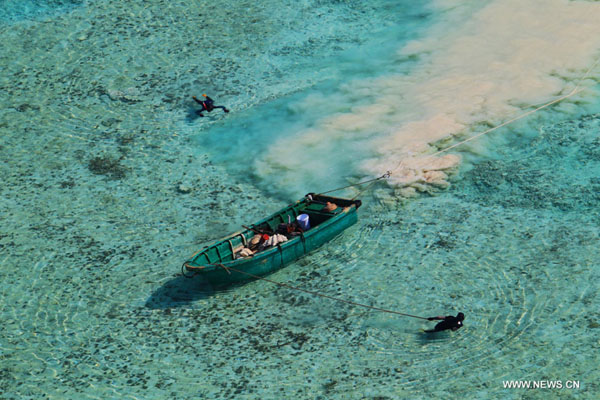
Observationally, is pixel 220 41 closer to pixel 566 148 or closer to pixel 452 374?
pixel 566 148

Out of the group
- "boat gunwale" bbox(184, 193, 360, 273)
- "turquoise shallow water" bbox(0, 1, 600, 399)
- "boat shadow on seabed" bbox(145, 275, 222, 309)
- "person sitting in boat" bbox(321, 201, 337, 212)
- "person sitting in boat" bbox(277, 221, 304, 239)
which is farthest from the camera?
"person sitting in boat" bbox(321, 201, 337, 212)

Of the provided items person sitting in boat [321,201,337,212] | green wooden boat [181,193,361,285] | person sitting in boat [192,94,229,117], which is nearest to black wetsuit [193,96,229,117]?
person sitting in boat [192,94,229,117]

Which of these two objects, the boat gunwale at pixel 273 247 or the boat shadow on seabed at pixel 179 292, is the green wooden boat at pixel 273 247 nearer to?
the boat gunwale at pixel 273 247

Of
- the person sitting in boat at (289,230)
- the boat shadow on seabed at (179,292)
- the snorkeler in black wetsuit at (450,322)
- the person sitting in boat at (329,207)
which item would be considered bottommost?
the snorkeler in black wetsuit at (450,322)

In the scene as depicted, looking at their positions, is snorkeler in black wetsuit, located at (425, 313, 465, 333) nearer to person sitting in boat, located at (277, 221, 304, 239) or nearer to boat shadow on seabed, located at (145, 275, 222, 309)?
person sitting in boat, located at (277, 221, 304, 239)

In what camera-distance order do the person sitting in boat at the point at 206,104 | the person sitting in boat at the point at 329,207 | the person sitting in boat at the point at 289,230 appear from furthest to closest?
1. the person sitting in boat at the point at 206,104
2. the person sitting in boat at the point at 329,207
3. the person sitting in boat at the point at 289,230

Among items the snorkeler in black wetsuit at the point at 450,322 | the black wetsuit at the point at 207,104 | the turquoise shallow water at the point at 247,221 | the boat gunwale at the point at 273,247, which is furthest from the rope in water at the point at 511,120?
the snorkeler in black wetsuit at the point at 450,322

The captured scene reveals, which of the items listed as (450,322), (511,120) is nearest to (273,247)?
(450,322)
